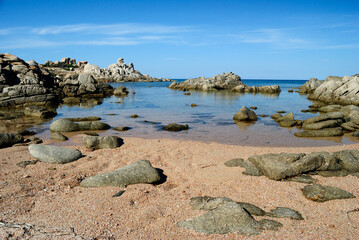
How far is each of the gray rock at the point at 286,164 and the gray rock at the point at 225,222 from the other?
8.63ft

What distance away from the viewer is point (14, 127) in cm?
1630

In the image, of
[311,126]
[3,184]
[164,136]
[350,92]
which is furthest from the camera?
[350,92]

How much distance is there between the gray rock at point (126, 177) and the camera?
22.1ft

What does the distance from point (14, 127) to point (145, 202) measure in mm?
14453

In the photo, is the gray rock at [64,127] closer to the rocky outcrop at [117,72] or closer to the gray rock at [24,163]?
the gray rock at [24,163]

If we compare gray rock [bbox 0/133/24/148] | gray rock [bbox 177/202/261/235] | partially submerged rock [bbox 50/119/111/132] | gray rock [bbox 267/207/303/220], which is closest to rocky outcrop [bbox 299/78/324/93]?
partially submerged rock [bbox 50/119/111/132]

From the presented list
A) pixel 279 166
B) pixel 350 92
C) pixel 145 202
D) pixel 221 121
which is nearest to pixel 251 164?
pixel 279 166

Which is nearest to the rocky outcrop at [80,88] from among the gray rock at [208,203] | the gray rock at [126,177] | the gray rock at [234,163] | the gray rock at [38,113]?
the gray rock at [38,113]

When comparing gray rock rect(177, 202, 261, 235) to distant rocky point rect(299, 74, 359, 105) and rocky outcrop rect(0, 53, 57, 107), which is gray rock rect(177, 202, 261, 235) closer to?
A: rocky outcrop rect(0, 53, 57, 107)

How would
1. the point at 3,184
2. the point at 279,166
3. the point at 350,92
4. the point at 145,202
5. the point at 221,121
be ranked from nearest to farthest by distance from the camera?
1. the point at 145,202
2. the point at 3,184
3. the point at 279,166
4. the point at 221,121
5. the point at 350,92

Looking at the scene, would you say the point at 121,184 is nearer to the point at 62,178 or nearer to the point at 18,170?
the point at 62,178

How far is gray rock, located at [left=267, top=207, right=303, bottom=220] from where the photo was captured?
507cm

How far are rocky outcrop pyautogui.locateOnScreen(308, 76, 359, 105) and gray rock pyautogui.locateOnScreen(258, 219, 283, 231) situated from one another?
1353 inches

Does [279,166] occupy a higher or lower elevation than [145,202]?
higher
